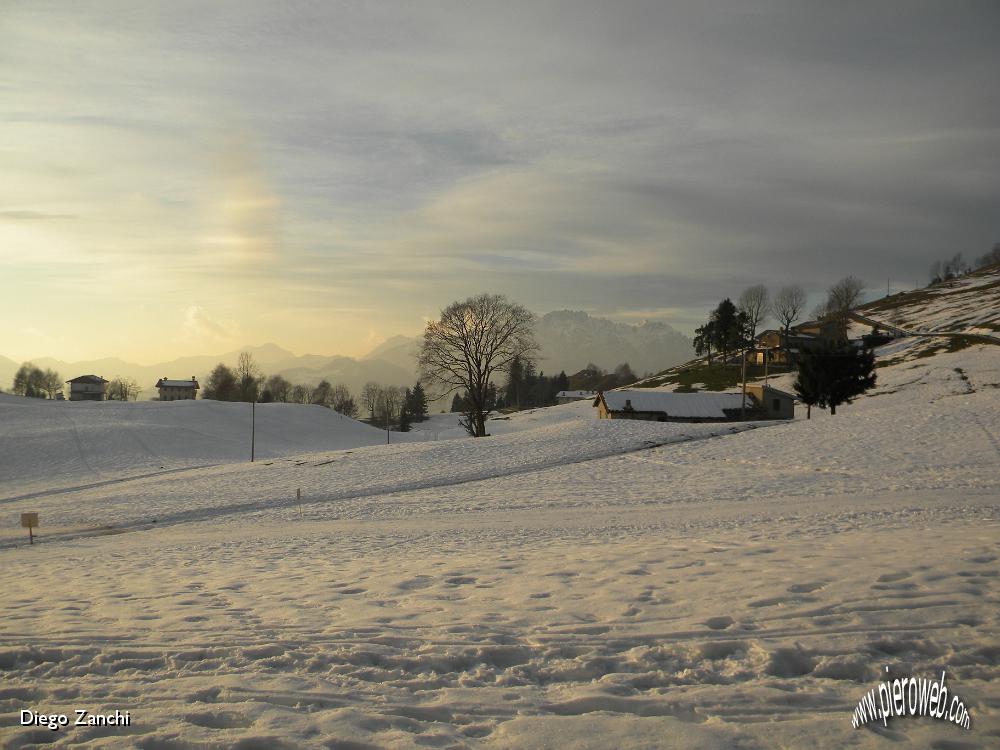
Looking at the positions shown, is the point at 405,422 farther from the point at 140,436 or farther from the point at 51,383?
the point at 51,383

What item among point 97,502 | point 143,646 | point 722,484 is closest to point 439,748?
point 143,646

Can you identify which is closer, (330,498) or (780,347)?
(330,498)

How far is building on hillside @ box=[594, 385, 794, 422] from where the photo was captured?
71.9 m

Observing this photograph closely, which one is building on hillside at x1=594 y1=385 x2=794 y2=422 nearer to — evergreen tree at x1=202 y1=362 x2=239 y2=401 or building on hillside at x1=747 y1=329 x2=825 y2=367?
building on hillside at x1=747 y1=329 x2=825 y2=367

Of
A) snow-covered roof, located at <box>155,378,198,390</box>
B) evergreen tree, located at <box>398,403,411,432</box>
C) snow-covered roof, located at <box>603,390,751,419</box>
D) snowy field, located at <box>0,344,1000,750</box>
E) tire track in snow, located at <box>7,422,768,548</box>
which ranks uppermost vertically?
snow-covered roof, located at <box>155,378,198,390</box>

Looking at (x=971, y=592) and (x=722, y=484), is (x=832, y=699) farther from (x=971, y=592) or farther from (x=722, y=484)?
(x=722, y=484)

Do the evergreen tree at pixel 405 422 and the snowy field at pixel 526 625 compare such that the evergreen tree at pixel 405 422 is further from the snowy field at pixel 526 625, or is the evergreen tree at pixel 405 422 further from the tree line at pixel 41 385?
the snowy field at pixel 526 625

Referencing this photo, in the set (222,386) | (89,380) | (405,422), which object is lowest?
(405,422)

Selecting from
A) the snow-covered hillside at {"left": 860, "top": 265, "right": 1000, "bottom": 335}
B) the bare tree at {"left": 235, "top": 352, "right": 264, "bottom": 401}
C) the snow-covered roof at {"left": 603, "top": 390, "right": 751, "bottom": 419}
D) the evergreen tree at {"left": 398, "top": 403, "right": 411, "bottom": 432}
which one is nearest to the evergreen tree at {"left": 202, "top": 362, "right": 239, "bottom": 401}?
the bare tree at {"left": 235, "top": 352, "right": 264, "bottom": 401}

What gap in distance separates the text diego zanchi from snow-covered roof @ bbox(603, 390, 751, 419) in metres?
68.4

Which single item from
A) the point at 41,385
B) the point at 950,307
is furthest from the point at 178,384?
the point at 950,307

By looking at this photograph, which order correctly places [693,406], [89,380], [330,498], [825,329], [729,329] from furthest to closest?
[89,380] < [825,329] < [729,329] < [693,406] < [330,498]

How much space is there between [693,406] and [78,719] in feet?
235

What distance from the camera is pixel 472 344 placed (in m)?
58.8
